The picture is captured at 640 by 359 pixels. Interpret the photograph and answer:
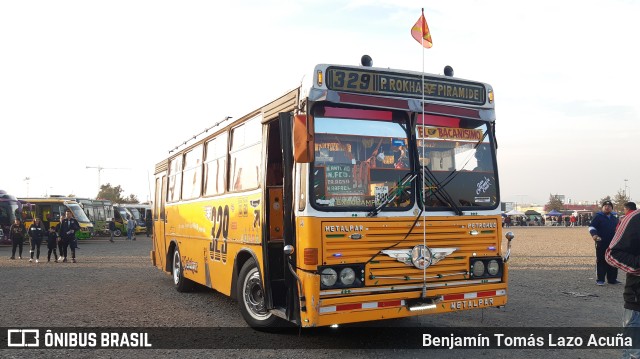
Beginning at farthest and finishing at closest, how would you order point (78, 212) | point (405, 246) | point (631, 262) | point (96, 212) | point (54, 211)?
point (96, 212) < point (78, 212) < point (54, 211) < point (405, 246) < point (631, 262)

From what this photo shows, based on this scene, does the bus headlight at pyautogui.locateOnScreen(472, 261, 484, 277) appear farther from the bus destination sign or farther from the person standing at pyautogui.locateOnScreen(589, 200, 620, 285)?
the person standing at pyautogui.locateOnScreen(589, 200, 620, 285)

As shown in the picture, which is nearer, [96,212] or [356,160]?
[356,160]

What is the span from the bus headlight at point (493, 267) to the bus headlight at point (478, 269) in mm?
118

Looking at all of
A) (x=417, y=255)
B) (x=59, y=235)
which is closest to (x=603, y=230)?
(x=417, y=255)

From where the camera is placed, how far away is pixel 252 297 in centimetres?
796

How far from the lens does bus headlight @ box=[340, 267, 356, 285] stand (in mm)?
6336

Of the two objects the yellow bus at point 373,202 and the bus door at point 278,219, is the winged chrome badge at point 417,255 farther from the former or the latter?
the bus door at point 278,219

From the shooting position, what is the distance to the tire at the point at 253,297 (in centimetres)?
766

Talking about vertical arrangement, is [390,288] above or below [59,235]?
below

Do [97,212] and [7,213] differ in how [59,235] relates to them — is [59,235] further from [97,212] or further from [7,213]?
[97,212]

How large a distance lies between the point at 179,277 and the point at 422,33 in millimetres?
7349

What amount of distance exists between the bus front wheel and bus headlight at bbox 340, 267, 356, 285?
5.16ft

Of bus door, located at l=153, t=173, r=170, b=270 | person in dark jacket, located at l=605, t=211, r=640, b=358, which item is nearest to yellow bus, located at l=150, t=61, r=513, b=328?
person in dark jacket, located at l=605, t=211, r=640, b=358

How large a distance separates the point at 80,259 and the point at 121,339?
1577 cm
